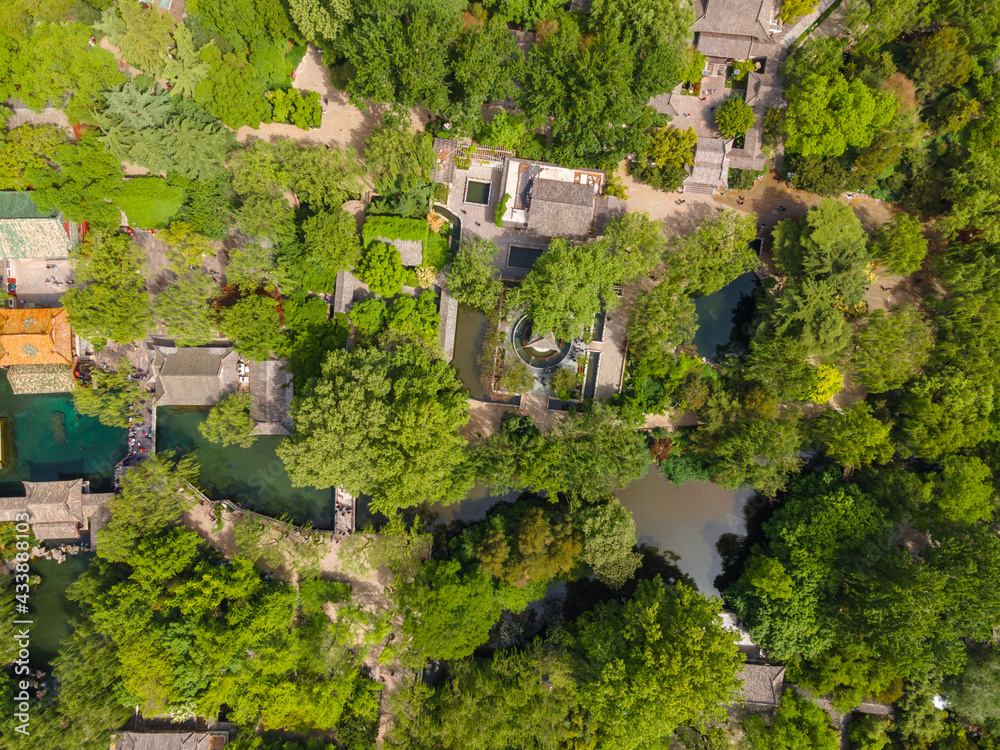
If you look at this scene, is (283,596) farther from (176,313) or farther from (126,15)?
(126,15)

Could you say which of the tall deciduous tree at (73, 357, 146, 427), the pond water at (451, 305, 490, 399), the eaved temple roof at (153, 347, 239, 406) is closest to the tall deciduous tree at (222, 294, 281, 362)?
the eaved temple roof at (153, 347, 239, 406)

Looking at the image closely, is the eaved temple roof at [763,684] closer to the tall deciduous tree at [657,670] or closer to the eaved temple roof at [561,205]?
the tall deciduous tree at [657,670]

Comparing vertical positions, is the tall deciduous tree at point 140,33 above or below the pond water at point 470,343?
above

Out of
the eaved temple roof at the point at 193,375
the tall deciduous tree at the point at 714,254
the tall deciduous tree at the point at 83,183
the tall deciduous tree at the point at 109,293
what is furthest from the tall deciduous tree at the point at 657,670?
the tall deciduous tree at the point at 83,183

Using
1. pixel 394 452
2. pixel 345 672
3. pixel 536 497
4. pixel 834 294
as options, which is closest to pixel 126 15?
pixel 394 452

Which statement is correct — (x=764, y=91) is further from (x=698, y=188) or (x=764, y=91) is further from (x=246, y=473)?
(x=246, y=473)

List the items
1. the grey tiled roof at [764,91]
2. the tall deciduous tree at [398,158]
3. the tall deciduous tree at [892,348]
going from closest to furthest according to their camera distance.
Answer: the tall deciduous tree at [892,348] → the tall deciduous tree at [398,158] → the grey tiled roof at [764,91]

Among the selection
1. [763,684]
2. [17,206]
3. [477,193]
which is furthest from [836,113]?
[17,206]
